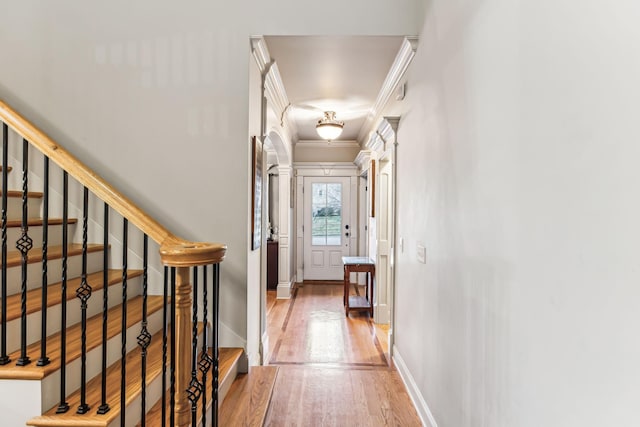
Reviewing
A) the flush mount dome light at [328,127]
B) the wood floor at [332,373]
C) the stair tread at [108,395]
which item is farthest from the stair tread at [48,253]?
the flush mount dome light at [328,127]

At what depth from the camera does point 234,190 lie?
2600 millimetres

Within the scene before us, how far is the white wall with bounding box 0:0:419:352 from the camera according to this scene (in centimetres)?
260

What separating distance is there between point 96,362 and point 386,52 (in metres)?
2.85

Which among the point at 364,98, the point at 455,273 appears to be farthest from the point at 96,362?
the point at 364,98

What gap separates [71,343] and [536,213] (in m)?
2.05

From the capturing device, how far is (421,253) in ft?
8.34

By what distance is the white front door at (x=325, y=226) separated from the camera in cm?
707

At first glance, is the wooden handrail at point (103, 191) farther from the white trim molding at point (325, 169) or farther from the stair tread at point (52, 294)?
the white trim molding at point (325, 169)

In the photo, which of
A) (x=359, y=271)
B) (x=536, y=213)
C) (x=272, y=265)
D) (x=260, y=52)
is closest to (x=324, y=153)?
(x=272, y=265)

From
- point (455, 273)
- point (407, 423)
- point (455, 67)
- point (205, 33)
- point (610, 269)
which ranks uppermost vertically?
point (205, 33)

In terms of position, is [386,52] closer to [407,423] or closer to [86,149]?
[86,149]

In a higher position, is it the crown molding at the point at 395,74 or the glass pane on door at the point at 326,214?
the crown molding at the point at 395,74

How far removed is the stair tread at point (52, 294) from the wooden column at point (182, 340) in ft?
2.54

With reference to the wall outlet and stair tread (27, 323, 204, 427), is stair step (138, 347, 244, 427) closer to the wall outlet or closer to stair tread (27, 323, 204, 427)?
stair tread (27, 323, 204, 427)
